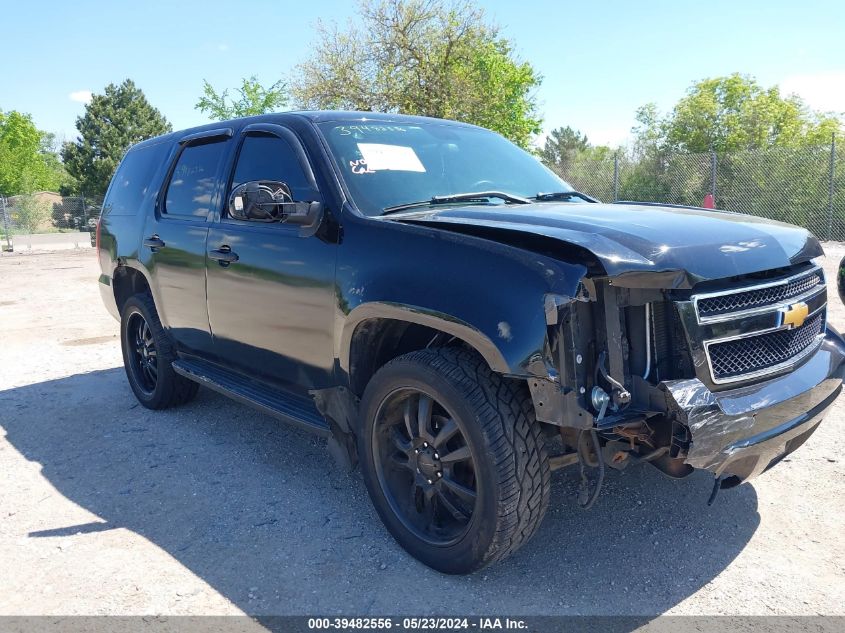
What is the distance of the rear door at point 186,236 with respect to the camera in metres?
4.28

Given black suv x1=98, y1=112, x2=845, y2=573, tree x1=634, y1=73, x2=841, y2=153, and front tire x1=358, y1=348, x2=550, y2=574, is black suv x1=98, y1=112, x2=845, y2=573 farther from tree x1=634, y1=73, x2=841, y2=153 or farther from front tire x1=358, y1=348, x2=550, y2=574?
tree x1=634, y1=73, x2=841, y2=153

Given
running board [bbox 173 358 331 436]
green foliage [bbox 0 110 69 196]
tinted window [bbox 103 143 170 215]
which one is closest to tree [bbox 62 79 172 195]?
green foliage [bbox 0 110 69 196]

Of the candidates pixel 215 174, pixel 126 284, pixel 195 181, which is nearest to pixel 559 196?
pixel 215 174

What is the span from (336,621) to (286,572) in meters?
0.44

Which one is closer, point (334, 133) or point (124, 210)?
point (334, 133)

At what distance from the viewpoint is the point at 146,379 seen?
18.2ft

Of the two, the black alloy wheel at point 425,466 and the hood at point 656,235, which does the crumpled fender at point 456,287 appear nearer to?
the hood at point 656,235

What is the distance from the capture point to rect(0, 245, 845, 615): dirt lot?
2781mm

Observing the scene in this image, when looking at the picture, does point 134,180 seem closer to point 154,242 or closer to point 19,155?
point 154,242

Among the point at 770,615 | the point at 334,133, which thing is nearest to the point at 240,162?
the point at 334,133

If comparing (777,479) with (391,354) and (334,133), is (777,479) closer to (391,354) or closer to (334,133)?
(391,354)

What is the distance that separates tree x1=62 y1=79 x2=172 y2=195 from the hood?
50176 millimetres

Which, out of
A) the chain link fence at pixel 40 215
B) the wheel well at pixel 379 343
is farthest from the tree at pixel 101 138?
the wheel well at pixel 379 343

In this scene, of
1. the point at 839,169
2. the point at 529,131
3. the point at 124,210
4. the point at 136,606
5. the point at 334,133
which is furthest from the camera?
the point at 529,131
